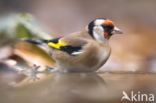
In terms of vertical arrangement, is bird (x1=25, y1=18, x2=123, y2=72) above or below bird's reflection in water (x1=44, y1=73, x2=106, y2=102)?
above

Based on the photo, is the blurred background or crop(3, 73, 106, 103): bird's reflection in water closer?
crop(3, 73, 106, 103): bird's reflection in water

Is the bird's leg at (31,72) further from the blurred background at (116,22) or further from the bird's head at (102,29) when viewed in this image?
the bird's head at (102,29)

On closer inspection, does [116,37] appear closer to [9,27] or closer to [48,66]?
[48,66]

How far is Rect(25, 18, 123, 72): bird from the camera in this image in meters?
1.63

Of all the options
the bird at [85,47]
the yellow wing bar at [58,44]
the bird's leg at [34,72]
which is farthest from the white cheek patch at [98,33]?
the bird's leg at [34,72]

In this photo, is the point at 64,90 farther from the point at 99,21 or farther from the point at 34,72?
the point at 99,21

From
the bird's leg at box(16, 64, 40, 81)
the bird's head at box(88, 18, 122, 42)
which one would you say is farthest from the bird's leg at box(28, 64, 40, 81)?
the bird's head at box(88, 18, 122, 42)

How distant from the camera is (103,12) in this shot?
1684 millimetres

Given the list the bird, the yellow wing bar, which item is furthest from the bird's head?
the yellow wing bar

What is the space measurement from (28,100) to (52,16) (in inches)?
12.5

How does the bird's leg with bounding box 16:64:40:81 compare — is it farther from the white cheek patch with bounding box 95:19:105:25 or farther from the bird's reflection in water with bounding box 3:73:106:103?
the white cheek patch with bounding box 95:19:105:25

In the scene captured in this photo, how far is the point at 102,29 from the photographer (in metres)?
1.66

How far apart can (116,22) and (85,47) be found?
15cm

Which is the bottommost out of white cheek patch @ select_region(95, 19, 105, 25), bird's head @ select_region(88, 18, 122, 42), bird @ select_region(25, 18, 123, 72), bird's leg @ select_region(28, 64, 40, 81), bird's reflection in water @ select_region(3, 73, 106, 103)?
bird's reflection in water @ select_region(3, 73, 106, 103)
